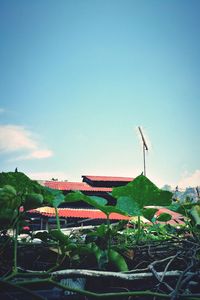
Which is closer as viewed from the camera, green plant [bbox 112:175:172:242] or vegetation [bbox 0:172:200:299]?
vegetation [bbox 0:172:200:299]

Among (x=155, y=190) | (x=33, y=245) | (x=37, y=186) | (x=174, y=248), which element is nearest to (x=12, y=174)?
(x=37, y=186)

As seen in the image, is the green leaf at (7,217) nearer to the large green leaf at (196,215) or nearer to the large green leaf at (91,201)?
the large green leaf at (91,201)

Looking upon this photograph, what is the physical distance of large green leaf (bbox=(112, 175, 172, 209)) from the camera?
0.88 m

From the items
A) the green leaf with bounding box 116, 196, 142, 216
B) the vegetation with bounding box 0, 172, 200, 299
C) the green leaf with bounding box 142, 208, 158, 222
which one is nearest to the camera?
the vegetation with bounding box 0, 172, 200, 299

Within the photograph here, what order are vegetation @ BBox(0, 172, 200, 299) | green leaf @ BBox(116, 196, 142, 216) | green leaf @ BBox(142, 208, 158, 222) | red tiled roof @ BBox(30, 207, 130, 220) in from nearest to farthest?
vegetation @ BBox(0, 172, 200, 299) < green leaf @ BBox(116, 196, 142, 216) < green leaf @ BBox(142, 208, 158, 222) < red tiled roof @ BBox(30, 207, 130, 220)

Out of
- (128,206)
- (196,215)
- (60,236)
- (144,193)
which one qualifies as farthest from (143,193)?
(60,236)

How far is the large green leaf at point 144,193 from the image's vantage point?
0.88 m

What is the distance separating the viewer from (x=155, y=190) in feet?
2.87

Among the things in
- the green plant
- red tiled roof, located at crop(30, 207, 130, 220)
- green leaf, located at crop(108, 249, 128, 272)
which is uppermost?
the green plant

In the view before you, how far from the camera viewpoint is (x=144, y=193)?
896mm

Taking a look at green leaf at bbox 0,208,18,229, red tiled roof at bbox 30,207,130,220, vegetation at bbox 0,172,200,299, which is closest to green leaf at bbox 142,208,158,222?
vegetation at bbox 0,172,200,299

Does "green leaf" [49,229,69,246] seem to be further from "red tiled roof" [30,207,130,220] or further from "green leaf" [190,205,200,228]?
"red tiled roof" [30,207,130,220]

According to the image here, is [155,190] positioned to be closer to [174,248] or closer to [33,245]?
[174,248]

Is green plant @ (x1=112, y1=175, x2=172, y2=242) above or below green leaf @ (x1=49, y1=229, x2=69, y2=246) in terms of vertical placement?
above
